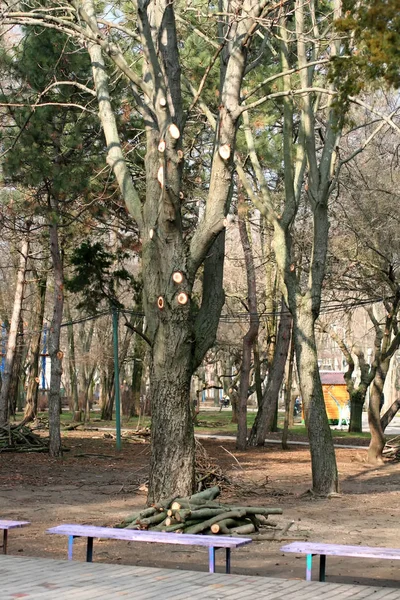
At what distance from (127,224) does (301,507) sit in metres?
12.3

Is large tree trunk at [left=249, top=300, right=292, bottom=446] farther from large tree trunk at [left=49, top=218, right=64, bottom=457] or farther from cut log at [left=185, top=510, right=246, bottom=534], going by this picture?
cut log at [left=185, top=510, right=246, bottom=534]

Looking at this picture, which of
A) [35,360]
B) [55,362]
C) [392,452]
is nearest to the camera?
[55,362]

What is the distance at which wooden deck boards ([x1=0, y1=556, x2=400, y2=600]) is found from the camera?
246 inches

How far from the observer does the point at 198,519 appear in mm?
9289

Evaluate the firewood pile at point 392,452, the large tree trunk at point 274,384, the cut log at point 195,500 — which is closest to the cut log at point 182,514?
the cut log at point 195,500

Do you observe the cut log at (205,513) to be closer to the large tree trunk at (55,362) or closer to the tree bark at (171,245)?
the tree bark at (171,245)

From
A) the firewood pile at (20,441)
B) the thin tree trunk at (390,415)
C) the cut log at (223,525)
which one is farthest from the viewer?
the thin tree trunk at (390,415)

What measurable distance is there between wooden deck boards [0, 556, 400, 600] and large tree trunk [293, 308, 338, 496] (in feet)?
22.2

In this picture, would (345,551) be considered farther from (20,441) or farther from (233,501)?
(20,441)

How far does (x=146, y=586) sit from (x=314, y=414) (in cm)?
764

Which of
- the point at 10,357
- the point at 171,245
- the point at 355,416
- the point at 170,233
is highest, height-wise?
the point at 170,233

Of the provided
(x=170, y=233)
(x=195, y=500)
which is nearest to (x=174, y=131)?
(x=170, y=233)

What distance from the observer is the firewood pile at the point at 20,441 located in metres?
21.6

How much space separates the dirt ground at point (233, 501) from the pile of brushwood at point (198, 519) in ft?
0.75
